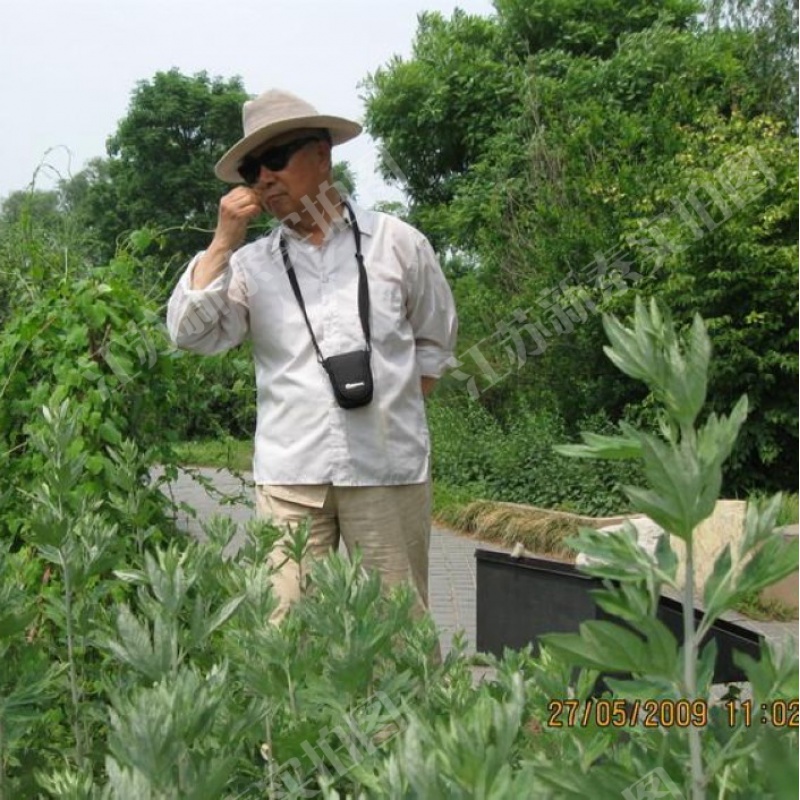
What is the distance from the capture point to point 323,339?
3.62m

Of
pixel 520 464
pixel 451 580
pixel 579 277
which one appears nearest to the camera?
pixel 451 580

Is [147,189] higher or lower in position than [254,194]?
higher

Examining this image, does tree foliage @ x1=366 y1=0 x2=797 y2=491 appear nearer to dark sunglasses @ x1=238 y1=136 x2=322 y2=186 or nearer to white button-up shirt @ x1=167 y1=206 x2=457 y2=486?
white button-up shirt @ x1=167 y1=206 x2=457 y2=486

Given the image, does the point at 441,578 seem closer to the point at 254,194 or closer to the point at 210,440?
the point at 210,440

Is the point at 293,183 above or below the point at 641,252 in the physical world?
below

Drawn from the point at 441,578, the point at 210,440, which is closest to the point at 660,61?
the point at 441,578

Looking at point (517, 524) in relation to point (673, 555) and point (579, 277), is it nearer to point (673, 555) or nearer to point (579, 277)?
point (579, 277)

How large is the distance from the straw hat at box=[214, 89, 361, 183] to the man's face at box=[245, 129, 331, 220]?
0.19ft

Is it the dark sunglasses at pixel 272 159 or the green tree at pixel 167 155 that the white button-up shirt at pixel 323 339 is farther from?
the green tree at pixel 167 155

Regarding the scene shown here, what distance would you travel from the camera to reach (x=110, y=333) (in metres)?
4.55

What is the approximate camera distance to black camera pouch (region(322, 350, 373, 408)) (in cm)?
356

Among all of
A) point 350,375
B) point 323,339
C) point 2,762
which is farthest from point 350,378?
point 2,762

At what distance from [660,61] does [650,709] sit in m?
27.7

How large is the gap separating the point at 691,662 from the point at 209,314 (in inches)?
110
